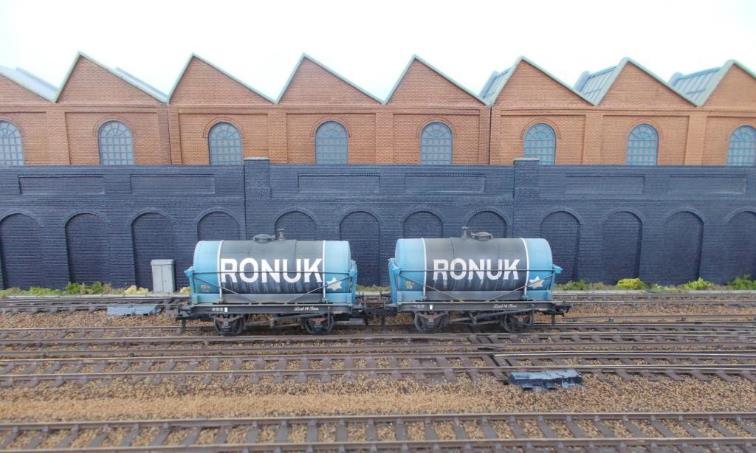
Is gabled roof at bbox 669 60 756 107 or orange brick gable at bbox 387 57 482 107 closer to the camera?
orange brick gable at bbox 387 57 482 107

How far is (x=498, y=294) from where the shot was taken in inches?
517

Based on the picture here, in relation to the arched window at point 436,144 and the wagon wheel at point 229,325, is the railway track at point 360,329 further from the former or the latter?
the arched window at point 436,144

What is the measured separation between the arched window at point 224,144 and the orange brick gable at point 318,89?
3298mm

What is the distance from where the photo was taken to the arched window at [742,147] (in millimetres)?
22641

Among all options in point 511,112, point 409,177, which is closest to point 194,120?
point 409,177

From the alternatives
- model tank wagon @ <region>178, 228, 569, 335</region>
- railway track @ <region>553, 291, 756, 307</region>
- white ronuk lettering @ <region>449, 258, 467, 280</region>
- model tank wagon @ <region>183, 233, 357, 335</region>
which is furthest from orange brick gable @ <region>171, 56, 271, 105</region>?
railway track @ <region>553, 291, 756, 307</region>

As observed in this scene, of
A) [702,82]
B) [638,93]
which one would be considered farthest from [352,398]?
[702,82]

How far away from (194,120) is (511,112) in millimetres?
17316

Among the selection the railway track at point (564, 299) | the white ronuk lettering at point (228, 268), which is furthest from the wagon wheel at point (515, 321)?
the white ronuk lettering at point (228, 268)

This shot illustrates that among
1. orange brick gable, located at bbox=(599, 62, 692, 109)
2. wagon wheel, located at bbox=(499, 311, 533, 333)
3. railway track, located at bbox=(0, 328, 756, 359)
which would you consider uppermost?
orange brick gable, located at bbox=(599, 62, 692, 109)

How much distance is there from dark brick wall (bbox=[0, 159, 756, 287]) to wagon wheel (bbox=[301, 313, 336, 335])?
6.69 metres

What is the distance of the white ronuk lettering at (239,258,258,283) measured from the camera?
1260cm

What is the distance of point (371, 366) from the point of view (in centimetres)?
1095

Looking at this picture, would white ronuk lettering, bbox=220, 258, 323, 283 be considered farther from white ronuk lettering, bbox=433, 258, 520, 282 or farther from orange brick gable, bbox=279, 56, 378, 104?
orange brick gable, bbox=279, 56, 378, 104
